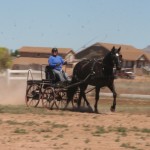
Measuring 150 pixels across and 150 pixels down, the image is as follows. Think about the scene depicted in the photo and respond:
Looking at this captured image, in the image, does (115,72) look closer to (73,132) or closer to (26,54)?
(73,132)

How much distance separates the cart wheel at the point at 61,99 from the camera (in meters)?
19.6

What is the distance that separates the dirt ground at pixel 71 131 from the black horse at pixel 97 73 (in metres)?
0.99

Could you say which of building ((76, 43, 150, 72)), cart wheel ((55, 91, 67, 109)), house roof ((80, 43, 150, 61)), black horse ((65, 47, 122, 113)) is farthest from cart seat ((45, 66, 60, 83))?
building ((76, 43, 150, 72))

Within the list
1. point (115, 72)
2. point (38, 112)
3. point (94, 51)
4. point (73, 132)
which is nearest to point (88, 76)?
point (115, 72)

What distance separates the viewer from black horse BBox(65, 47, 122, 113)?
1811 centimetres

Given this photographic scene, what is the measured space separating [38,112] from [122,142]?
680 cm

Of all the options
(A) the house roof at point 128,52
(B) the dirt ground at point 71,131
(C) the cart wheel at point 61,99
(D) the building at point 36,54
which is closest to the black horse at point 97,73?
(C) the cart wheel at point 61,99

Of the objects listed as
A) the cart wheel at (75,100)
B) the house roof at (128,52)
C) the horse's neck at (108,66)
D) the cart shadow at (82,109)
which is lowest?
the cart shadow at (82,109)

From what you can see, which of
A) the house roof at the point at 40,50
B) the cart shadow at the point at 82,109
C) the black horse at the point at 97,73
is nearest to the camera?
the black horse at the point at 97,73

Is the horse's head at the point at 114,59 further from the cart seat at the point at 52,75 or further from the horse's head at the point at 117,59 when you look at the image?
the cart seat at the point at 52,75

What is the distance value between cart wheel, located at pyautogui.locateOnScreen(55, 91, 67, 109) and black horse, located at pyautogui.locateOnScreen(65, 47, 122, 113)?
0.24 m

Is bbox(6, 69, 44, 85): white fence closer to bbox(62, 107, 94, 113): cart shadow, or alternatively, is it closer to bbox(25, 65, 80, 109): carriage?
bbox(25, 65, 80, 109): carriage

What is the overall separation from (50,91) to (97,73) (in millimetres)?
1916

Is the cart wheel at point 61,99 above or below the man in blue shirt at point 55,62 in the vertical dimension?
below
